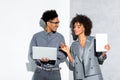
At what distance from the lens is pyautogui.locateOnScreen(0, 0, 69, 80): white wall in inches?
125

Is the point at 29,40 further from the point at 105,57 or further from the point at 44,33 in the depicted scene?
the point at 105,57

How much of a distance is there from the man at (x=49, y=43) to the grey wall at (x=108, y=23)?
0.32 metres

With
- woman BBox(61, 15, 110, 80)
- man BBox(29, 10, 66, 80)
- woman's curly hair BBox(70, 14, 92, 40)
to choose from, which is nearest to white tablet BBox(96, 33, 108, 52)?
woman BBox(61, 15, 110, 80)

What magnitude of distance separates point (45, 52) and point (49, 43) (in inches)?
7.3

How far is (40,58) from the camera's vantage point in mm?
2842

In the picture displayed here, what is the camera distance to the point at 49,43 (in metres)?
2.97

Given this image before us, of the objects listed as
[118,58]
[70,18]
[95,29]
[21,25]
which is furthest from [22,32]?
[118,58]

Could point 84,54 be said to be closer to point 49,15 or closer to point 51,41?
point 51,41

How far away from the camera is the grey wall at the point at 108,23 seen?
10.0ft

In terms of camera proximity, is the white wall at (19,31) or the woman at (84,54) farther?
the white wall at (19,31)

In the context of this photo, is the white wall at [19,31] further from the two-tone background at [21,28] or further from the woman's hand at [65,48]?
the woman's hand at [65,48]

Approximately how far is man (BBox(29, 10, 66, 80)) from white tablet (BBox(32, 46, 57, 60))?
0.08 m

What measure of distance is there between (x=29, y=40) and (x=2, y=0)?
48 centimetres

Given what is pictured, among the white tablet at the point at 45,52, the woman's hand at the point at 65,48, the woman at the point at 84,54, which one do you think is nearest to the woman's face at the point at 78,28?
the woman at the point at 84,54
